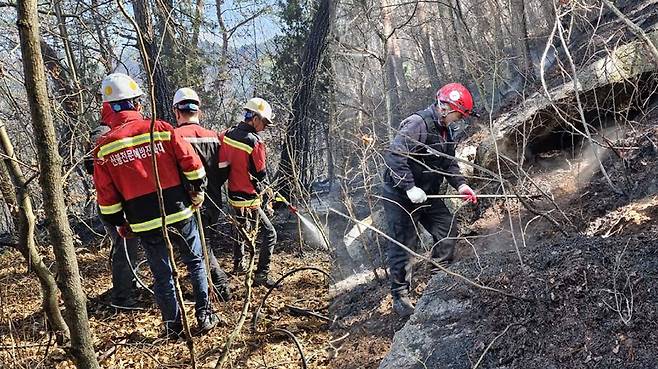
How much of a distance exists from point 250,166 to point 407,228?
1.43 m

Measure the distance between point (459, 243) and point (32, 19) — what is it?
4548 millimetres

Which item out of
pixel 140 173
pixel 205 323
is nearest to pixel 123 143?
pixel 140 173

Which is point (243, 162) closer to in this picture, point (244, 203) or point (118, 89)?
point (244, 203)

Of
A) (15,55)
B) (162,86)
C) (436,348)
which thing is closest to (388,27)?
(162,86)

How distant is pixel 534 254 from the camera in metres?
2.97

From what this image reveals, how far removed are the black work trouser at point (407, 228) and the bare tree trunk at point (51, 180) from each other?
2.53 meters

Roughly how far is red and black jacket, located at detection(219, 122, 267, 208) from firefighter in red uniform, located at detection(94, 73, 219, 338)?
98 cm

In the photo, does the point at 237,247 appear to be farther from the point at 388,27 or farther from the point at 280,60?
the point at 388,27

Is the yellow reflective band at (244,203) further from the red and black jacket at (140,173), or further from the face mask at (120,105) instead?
the face mask at (120,105)

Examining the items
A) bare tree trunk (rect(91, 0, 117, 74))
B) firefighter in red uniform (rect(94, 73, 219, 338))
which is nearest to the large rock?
firefighter in red uniform (rect(94, 73, 219, 338))

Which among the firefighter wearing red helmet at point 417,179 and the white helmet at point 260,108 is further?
the white helmet at point 260,108

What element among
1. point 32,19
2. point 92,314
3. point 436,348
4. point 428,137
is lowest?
point 436,348

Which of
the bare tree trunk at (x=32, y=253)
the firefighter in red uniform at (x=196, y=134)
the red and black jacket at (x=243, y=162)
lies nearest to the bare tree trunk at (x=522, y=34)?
the red and black jacket at (x=243, y=162)

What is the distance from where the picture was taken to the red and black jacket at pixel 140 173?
10.8 feet
